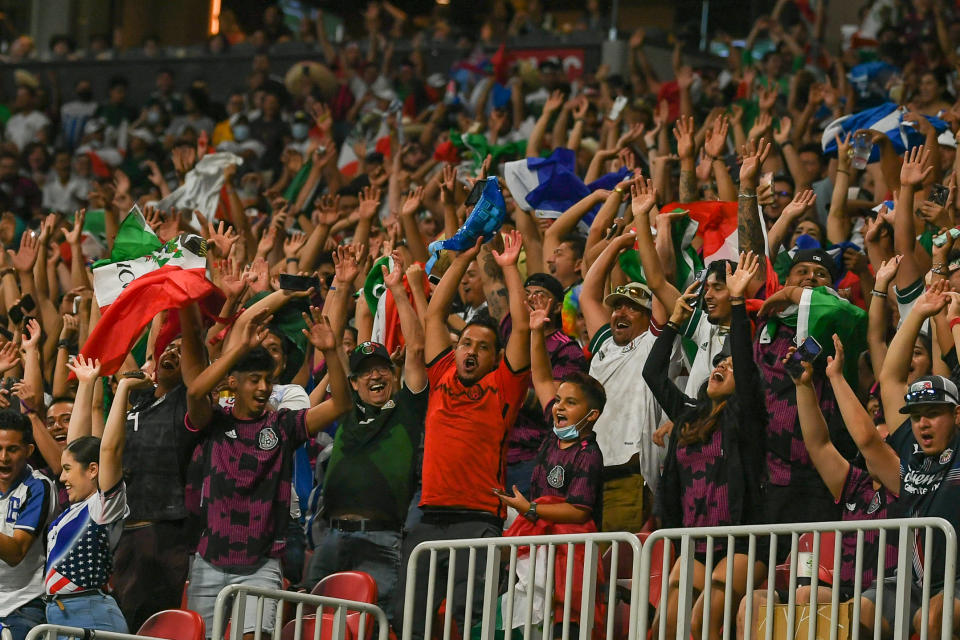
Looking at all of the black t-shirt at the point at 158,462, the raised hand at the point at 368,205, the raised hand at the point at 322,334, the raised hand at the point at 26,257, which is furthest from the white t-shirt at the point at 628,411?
the raised hand at the point at 26,257

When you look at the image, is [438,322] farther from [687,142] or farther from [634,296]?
[687,142]

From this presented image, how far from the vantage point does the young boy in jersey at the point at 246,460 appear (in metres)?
7.55

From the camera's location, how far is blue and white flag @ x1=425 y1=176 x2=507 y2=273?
837 cm

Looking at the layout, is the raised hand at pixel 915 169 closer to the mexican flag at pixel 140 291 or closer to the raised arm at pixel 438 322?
the raised arm at pixel 438 322

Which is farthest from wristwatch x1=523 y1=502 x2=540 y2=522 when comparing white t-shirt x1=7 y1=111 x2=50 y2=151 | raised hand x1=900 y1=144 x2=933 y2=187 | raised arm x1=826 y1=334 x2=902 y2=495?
white t-shirt x1=7 y1=111 x2=50 y2=151

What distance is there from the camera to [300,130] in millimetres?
16219

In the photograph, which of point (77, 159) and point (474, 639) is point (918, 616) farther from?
point (77, 159)

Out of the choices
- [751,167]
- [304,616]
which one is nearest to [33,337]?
[304,616]

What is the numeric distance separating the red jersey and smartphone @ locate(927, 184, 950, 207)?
2.68 meters

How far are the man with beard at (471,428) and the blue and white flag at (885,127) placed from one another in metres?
3.60

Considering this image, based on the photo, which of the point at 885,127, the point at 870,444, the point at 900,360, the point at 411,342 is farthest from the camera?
the point at 885,127

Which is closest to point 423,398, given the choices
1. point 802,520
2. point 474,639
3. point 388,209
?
point 474,639

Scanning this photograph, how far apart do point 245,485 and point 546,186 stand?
341 centimetres

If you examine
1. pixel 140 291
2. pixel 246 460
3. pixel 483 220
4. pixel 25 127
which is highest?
pixel 25 127
